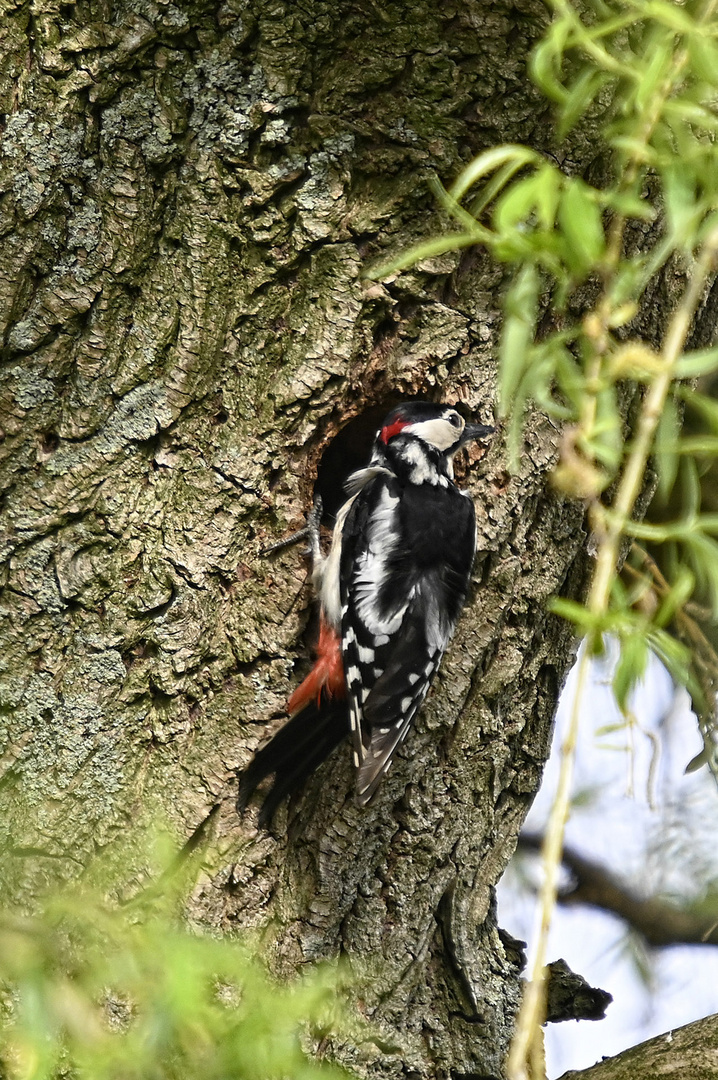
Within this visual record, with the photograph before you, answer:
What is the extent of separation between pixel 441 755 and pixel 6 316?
1.44 m

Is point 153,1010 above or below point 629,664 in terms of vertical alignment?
below

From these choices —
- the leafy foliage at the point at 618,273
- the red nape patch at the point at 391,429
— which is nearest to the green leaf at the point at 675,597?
the leafy foliage at the point at 618,273

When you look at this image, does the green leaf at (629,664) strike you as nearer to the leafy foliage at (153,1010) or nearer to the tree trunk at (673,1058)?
the leafy foliage at (153,1010)

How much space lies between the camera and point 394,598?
3098mm

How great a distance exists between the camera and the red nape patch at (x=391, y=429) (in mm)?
3026

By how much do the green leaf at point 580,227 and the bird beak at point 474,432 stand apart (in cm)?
149

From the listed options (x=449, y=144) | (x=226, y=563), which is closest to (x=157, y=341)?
(x=226, y=563)

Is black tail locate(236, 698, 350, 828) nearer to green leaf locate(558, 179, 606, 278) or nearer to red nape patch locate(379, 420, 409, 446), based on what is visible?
red nape patch locate(379, 420, 409, 446)

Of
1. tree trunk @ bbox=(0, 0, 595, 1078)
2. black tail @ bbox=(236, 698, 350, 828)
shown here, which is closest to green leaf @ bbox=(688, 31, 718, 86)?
tree trunk @ bbox=(0, 0, 595, 1078)

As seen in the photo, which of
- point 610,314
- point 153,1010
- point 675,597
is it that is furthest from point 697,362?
point 153,1010

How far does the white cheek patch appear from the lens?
9.35 ft

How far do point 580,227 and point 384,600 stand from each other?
1953mm

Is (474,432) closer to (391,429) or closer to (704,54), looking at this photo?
(391,429)

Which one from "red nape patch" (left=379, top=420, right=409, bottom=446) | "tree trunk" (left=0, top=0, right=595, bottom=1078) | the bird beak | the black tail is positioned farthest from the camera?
"red nape patch" (left=379, top=420, right=409, bottom=446)
